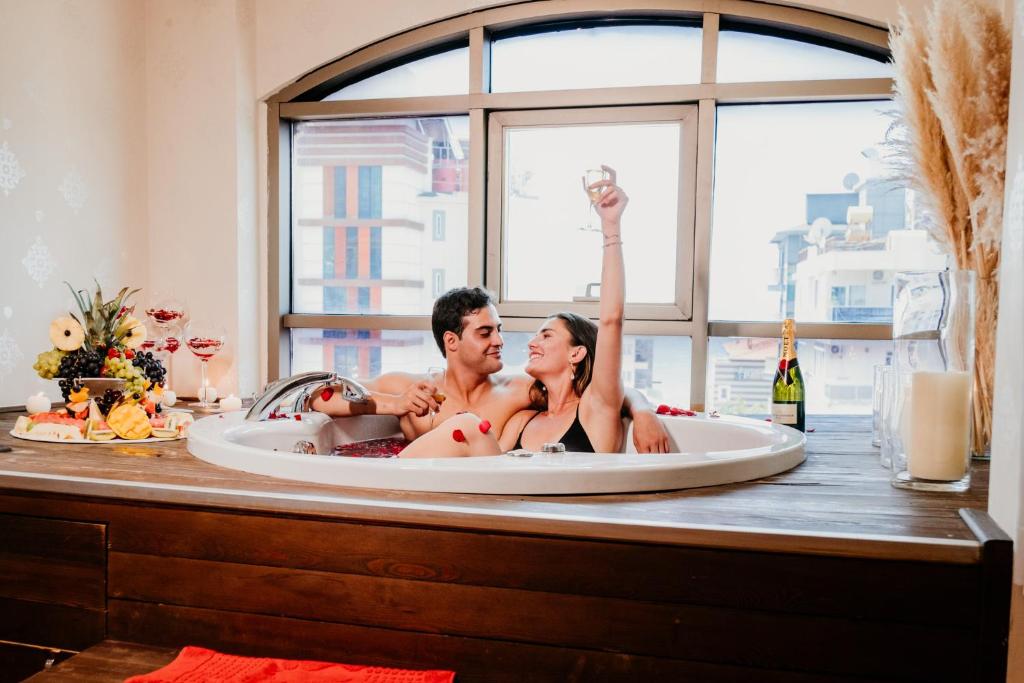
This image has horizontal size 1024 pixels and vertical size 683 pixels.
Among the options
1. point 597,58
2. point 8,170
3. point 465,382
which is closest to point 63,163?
point 8,170

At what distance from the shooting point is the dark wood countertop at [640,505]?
1.07 metres

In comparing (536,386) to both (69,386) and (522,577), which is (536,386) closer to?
(522,577)

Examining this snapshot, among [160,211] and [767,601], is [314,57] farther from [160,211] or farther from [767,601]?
[767,601]

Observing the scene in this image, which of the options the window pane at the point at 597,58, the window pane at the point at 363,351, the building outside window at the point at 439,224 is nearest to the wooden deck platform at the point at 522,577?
the window pane at the point at 363,351

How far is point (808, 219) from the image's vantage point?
2.59 meters

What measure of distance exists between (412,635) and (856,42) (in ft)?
7.62

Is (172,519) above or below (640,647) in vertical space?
above

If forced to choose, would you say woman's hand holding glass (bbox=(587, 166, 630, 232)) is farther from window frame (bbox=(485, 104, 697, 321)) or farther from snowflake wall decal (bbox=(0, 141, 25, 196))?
snowflake wall decal (bbox=(0, 141, 25, 196))

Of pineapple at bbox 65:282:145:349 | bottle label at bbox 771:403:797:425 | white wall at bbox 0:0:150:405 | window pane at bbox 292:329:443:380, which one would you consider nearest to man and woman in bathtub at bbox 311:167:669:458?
bottle label at bbox 771:403:797:425

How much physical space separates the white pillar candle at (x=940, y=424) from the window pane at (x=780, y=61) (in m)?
1.52

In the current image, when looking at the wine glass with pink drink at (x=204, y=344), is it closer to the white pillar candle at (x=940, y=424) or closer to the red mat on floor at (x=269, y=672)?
the red mat on floor at (x=269, y=672)

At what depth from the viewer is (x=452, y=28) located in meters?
2.71

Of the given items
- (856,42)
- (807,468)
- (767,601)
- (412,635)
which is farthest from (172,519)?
(856,42)

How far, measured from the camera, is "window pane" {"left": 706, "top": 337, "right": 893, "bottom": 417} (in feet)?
8.44
